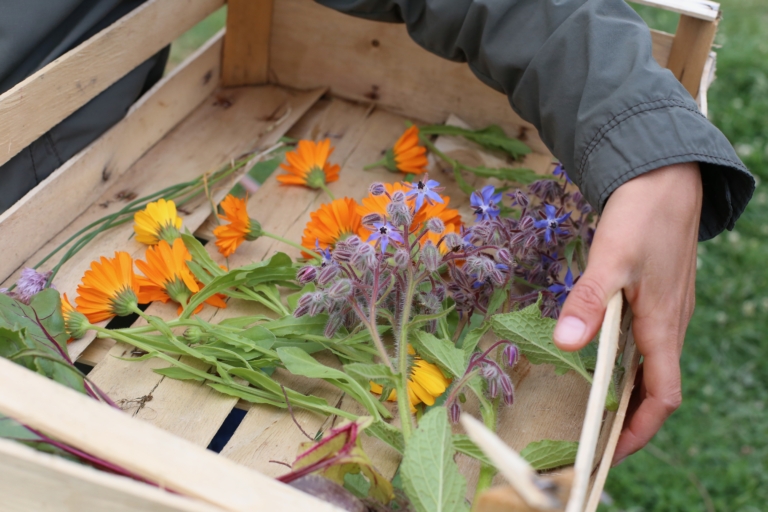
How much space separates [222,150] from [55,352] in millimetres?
656

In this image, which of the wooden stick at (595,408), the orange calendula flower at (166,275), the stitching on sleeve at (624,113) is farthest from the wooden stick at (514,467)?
the orange calendula flower at (166,275)

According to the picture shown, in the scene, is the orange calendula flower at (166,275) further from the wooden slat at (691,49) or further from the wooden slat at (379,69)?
the wooden slat at (691,49)

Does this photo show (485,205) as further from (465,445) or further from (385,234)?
(465,445)

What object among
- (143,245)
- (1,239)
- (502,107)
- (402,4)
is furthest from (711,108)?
(1,239)

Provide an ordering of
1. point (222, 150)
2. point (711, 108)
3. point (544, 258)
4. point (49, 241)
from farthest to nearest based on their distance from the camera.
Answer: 1. point (711, 108)
2. point (222, 150)
3. point (49, 241)
4. point (544, 258)

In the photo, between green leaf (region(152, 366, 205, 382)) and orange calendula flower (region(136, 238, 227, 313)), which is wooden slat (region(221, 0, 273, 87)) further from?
green leaf (region(152, 366, 205, 382))

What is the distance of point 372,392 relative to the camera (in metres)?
0.94

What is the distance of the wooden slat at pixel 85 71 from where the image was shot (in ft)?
3.31

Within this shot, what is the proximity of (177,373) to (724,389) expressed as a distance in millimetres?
1678

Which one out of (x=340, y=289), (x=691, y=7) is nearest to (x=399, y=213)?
(x=340, y=289)

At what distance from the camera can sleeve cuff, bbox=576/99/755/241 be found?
33.6 inches

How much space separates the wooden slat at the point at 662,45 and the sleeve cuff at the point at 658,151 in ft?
1.49

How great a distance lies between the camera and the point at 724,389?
1.96 m

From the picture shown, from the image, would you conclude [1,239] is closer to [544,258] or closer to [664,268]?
[544,258]
